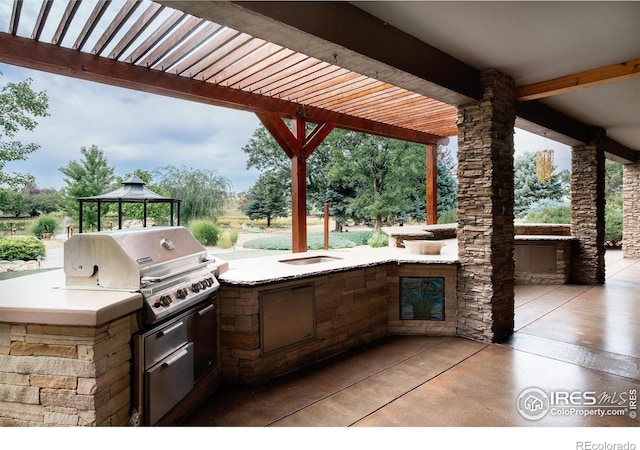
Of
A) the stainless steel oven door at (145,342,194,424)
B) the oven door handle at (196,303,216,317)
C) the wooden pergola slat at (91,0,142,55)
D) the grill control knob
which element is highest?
the wooden pergola slat at (91,0,142,55)

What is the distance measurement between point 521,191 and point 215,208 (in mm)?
13378

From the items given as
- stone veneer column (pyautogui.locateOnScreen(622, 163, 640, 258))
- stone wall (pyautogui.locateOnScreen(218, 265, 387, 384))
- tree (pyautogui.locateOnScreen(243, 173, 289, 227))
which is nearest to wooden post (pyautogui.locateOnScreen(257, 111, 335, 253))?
stone wall (pyautogui.locateOnScreen(218, 265, 387, 384))

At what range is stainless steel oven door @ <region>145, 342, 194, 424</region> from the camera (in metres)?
1.96

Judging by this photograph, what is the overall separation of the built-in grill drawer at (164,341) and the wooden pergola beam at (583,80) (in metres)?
3.97

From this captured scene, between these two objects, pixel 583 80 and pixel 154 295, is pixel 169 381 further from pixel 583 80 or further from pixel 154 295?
pixel 583 80

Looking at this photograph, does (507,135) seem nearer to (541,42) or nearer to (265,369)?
(541,42)

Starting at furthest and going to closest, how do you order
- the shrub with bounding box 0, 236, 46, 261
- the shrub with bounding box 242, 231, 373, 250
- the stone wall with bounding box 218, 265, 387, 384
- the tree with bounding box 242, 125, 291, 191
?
the tree with bounding box 242, 125, 291, 191 < the shrub with bounding box 242, 231, 373, 250 < the shrub with bounding box 0, 236, 46, 261 < the stone wall with bounding box 218, 265, 387, 384

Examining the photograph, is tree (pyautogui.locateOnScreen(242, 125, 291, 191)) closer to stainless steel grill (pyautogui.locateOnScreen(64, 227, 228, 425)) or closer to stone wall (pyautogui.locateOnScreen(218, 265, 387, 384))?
stone wall (pyautogui.locateOnScreen(218, 265, 387, 384))

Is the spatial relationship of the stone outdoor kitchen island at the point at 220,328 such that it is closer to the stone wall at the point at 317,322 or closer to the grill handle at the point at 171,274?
the stone wall at the point at 317,322

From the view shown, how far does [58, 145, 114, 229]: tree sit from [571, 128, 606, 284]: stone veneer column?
705 centimetres

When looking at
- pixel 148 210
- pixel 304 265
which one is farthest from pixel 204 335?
pixel 148 210

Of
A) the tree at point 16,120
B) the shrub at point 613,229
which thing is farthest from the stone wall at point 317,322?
the shrub at point 613,229
